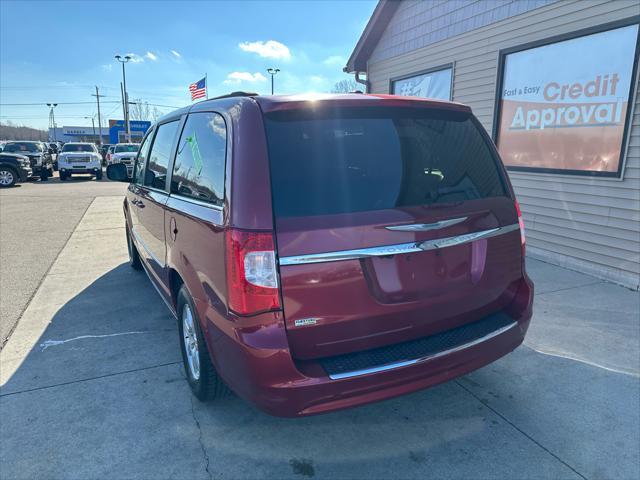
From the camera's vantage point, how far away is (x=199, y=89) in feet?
50.5

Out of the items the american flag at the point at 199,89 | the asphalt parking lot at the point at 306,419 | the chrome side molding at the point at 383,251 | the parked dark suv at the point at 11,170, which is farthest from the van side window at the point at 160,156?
the parked dark suv at the point at 11,170

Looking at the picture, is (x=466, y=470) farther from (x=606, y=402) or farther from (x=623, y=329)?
(x=623, y=329)

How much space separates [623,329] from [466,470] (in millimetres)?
2564

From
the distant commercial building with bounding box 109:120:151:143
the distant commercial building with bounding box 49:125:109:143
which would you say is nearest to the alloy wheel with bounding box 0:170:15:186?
the distant commercial building with bounding box 109:120:151:143

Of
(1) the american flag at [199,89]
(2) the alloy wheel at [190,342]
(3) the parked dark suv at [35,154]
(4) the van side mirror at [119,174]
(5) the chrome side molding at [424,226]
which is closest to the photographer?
(5) the chrome side molding at [424,226]

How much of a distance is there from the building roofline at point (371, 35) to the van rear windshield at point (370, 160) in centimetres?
774

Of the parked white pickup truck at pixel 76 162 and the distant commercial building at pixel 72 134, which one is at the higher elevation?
the distant commercial building at pixel 72 134

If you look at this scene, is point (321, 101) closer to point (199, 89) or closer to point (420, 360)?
point (420, 360)

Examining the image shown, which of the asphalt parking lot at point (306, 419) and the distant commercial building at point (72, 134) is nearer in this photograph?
the asphalt parking lot at point (306, 419)

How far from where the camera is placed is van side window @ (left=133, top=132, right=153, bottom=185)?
13.7ft

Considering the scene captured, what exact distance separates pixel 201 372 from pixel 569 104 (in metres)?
5.59

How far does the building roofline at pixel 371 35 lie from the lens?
912 cm

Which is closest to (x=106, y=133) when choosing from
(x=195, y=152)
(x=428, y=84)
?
(x=428, y=84)

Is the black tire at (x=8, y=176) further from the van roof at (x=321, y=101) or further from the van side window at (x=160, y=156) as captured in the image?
the van roof at (x=321, y=101)
